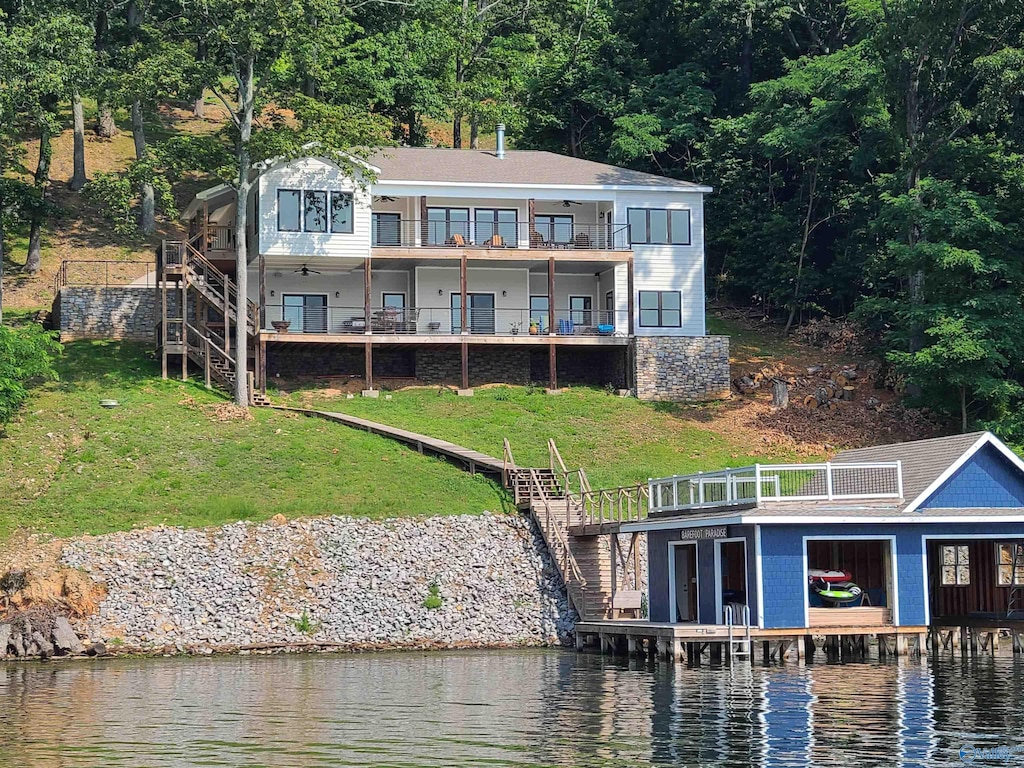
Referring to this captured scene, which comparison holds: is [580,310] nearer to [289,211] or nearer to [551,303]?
[551,303]

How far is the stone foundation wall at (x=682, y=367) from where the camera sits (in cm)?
6112

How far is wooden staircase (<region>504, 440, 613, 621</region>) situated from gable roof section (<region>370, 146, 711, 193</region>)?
17.7 metres

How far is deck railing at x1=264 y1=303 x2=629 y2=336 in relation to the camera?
60.8 m

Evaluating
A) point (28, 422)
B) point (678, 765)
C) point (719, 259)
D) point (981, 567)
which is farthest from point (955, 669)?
point (719, 259)

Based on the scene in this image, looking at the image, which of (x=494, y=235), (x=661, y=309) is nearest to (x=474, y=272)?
(x=494, y=235)

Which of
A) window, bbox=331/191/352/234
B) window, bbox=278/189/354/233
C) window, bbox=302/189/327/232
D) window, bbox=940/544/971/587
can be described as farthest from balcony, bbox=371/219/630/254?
window, bbox=940/544/971/587

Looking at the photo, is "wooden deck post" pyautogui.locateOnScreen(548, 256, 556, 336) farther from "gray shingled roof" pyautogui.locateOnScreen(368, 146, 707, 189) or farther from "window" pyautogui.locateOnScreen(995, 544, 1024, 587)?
"window" pyautogui.locateOnScreen(995, 544, 1024, 587)

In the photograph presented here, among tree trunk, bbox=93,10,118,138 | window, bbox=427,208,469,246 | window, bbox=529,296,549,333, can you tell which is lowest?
window, bbox=529,296,549,333

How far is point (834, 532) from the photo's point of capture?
35.9 metres

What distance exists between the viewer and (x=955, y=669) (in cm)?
3397

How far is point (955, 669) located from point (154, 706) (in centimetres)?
1720

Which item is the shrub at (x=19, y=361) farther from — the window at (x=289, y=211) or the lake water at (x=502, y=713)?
the lake water at (x=502, y=713)

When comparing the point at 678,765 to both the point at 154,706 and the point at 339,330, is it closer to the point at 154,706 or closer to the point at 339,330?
the point at 154,706

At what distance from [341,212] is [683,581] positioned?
1051 inches
